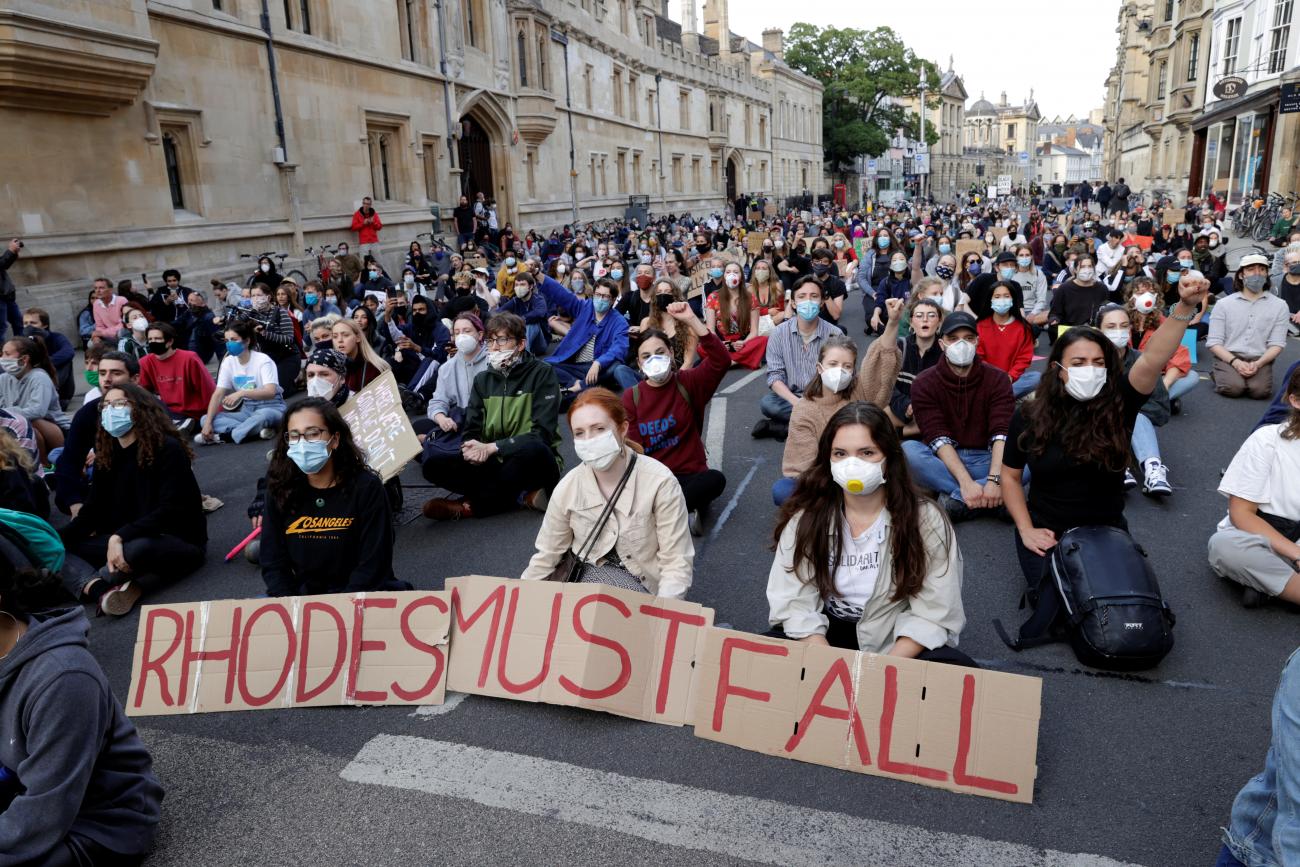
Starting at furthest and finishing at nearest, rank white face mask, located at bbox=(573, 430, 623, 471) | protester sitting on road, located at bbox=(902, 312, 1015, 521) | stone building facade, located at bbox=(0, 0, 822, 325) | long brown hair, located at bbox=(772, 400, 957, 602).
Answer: stone building facade, located at bbox=(0, 0, 822, 325)
protester sitting on road, located at bbox=(902, 312, 1015, 521)
white face mask, located at bbox=(573, 430, 623, 471)
long brown hair, located at bbox=(772, 400, 957, 602)

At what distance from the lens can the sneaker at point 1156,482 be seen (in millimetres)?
6301

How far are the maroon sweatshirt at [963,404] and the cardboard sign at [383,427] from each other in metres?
3.54

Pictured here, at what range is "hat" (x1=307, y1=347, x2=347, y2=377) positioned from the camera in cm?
717

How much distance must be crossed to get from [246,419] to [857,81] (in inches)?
2853

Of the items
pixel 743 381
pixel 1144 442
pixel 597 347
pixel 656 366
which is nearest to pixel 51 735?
pixel 656 366

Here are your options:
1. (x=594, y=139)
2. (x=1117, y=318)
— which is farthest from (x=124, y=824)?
(x=594, y=139)

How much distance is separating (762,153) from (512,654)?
62262mm

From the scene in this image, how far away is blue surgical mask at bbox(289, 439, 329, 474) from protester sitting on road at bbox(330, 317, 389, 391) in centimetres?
311

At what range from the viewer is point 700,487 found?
6.01m

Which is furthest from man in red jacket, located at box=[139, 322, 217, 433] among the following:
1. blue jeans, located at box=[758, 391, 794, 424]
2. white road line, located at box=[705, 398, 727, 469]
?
blue jeans, located at box=[758, 391, 794, 424]

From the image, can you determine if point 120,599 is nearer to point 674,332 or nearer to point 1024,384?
point 674,332

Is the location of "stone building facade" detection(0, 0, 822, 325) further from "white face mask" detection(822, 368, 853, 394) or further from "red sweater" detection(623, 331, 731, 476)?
"white face mask" detection(822, 368, 853, 394)

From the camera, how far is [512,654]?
386cm

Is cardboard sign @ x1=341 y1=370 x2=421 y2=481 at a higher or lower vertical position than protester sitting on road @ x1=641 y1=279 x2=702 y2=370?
lower
